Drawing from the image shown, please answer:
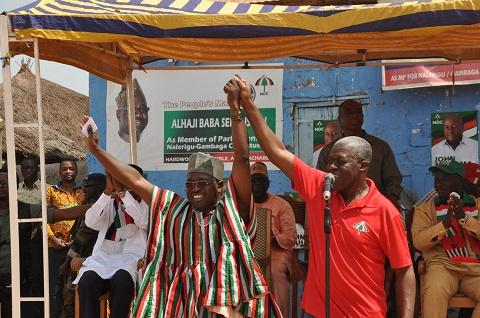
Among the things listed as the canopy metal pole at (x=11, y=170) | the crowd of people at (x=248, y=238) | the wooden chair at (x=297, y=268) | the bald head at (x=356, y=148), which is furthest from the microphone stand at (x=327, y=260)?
the wooden chair at (x=297, y=268)

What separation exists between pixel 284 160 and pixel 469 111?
4.68m

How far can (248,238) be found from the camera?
5.02m

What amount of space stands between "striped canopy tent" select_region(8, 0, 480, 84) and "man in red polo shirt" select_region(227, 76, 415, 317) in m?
1.27

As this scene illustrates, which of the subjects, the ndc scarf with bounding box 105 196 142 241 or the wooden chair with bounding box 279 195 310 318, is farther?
the wooden chair with bounding box 279 195 310 318

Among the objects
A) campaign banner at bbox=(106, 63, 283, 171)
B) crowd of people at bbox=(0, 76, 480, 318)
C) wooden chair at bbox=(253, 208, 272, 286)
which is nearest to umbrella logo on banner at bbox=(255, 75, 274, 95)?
campaign banner at bbox=(106, 63, 283, 171)

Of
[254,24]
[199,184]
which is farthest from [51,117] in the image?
[199,184]

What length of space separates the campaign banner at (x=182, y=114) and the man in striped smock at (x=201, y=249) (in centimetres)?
426

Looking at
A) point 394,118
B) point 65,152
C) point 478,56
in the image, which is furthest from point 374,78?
point 65,152

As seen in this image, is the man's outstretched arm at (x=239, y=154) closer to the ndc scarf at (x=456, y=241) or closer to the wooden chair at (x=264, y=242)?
the wooden chair at (x=264, y=242)

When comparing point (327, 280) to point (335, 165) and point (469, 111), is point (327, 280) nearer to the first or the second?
point (335, 165)

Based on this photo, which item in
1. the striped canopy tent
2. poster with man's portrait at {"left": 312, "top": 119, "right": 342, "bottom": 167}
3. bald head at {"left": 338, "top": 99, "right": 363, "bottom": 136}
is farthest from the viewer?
poster with man's portrait at {"left": 312, "top": 119, "right": 342, "bottom": 167}

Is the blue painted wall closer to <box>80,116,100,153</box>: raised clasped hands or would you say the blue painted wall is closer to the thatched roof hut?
<box>80,116,100,153</box>: raised clasped hands

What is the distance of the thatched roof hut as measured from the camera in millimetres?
14825

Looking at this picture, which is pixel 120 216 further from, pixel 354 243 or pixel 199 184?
pixel 354 243
